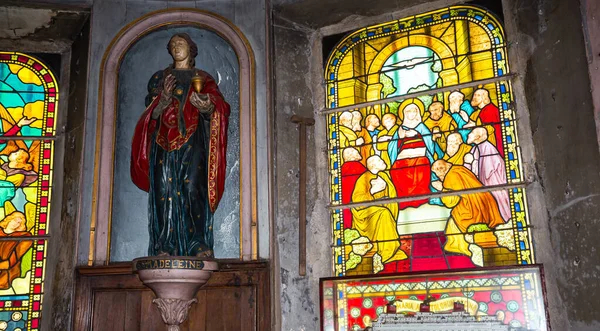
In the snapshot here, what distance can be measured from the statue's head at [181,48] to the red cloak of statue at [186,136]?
0.16 metres

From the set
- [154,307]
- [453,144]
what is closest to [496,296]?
[453,144]

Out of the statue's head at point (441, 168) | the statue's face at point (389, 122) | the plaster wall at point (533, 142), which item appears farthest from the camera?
the statue's face at point (389, 122)

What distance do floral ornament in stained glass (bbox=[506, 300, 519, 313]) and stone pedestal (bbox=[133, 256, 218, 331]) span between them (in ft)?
5.99

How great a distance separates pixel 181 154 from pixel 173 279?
0.88 meters

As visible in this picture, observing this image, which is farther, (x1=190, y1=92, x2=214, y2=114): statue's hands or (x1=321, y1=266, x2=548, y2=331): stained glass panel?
(x1=190, y1=92, x2=214, y2=114): statue's hands

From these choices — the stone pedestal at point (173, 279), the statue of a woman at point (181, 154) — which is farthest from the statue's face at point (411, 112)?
the stone pedestal at point (173, 279)

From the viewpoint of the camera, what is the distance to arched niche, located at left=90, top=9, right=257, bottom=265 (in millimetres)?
4613

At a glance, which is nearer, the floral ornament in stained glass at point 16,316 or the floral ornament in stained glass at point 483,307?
the floral ornament in stained glass at point 483,307

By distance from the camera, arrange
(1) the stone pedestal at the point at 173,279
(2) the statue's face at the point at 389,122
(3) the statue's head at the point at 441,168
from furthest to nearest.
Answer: (2) the statue's face at the point at 389,122 < (3) the statue's head at the point at 441,168 < (1) the stone pedestal at the point at 173,279

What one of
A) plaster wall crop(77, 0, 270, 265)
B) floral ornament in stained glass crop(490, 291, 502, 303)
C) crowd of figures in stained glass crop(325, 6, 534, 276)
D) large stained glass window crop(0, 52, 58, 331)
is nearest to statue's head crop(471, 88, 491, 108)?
crowd of figures in stained glass crop(325, 6, 534, 276)

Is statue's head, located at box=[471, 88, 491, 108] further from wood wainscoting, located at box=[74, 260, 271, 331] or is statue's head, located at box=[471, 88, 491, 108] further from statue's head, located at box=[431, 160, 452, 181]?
wood wainscoting, located at box=[74, 260, 271, 331]

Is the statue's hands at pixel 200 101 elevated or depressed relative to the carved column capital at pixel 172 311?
elevated

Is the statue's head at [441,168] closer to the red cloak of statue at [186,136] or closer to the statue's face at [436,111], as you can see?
the statue's face at [436,111]

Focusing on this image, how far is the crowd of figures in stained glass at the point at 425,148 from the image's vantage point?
14.6 ft
